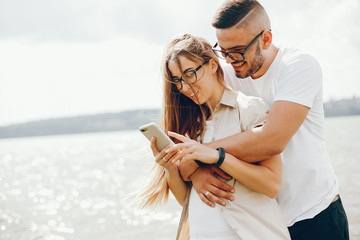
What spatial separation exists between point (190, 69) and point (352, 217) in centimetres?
1136

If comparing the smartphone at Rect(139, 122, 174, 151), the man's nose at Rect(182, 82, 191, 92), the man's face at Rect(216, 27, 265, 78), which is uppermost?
the man's face at Rect(216, 27, 265, 78)

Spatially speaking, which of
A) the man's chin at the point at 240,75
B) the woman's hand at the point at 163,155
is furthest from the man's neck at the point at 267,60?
the woman's hand at the point at 163,155

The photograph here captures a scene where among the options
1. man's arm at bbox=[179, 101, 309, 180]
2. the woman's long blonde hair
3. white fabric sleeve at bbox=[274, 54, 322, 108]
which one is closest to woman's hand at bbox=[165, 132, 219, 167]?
man's arm at bbox=[179, 101, 309, 180]

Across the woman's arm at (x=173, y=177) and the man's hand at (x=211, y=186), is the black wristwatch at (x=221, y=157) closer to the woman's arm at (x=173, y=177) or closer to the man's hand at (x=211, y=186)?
the man's hand at (x=211, y=186)

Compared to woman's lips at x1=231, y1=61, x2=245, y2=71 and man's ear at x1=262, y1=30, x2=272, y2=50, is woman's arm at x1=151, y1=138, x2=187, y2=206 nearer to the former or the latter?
woman's lips at x1=231, y1=61, x2=245, y2=71

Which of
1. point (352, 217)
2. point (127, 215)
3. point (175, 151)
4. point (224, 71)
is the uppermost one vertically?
point (224, 71)

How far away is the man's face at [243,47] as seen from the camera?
8.81 ft

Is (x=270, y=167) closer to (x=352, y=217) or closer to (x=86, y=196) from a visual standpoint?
(x=352, y=217)

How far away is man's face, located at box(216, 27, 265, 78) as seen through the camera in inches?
106

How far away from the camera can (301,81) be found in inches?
95.3

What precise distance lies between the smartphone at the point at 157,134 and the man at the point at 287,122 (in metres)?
0.24

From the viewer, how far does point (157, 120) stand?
3.14 metres

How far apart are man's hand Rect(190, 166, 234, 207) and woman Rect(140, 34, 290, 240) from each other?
30 millimetres

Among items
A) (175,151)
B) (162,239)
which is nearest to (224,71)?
(175,151)
